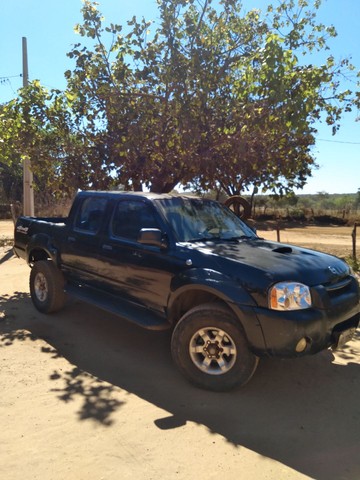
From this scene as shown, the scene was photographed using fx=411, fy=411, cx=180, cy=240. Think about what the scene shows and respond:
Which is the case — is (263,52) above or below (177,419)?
above

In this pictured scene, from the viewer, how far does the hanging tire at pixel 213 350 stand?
3615mm

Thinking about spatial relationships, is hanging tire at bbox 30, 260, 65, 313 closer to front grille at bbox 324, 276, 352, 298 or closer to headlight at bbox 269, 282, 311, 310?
headlight at bbox 269, 282, 311, 310

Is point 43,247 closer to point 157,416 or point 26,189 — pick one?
point 157,416

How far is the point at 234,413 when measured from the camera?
343 centimetres

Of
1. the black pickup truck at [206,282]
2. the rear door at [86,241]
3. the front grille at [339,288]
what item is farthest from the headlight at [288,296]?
the rear door at [86,241]

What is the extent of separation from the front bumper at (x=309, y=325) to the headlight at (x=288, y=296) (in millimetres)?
49

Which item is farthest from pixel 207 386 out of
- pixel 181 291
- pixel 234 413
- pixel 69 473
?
pixel 69 473

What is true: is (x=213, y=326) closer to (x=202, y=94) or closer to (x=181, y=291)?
(x=181, y=291)

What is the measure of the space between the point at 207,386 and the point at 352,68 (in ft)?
18.2

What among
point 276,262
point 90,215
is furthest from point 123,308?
point 276,262

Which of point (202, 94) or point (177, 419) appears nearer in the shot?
point (177, 419)

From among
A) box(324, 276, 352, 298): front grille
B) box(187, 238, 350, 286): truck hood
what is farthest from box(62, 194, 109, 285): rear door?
box(324, 276, 352, 298): front grille

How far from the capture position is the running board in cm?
426

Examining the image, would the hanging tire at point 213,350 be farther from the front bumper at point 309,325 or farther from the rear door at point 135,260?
the rear door at point 135,260
